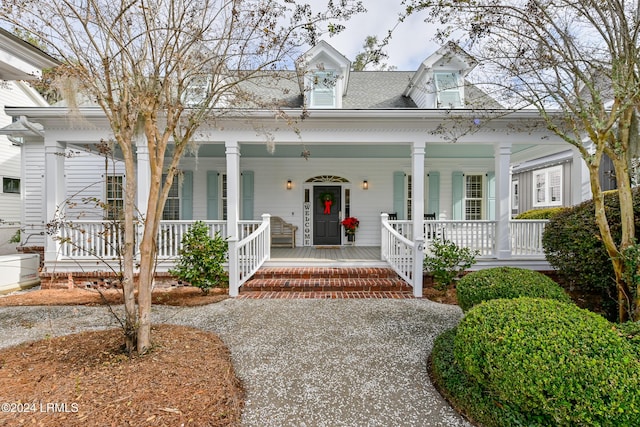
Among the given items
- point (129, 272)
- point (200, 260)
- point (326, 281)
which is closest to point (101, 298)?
point (200, 260)

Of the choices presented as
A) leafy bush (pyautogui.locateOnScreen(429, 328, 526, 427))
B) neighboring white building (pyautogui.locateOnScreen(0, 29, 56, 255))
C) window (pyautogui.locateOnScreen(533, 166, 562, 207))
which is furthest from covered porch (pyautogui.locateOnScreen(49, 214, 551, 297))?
window (pyautogui.locateOnScreen(533, 166, 562, 207))

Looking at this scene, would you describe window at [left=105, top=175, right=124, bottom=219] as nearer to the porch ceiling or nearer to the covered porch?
the covered porch

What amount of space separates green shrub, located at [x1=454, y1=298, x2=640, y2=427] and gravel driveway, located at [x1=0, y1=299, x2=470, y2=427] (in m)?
0.51

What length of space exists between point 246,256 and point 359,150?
4259 mm

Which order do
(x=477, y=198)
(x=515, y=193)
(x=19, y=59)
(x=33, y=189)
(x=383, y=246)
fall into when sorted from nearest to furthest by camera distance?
A: (x=19, y=59) < (x=383, y=246) < (x=477, y=198) < (x=33, y=189) < (x=515, y=193)

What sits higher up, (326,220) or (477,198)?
(477,198)

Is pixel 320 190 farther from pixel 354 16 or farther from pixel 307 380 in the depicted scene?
pixel 307 380

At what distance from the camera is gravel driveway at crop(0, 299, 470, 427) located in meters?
2.44

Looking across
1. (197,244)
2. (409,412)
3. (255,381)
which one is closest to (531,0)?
(409,412)

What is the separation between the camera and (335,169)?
9656 millimetres

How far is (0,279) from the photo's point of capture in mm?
6348

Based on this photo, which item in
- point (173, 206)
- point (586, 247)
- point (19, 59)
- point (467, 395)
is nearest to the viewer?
point (467, 395)

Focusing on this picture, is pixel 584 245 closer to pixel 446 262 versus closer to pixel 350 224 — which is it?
pixel 446 262

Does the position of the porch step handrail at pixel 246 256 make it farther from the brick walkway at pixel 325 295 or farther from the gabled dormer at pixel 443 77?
the gabled dormer at pixel 443 77
